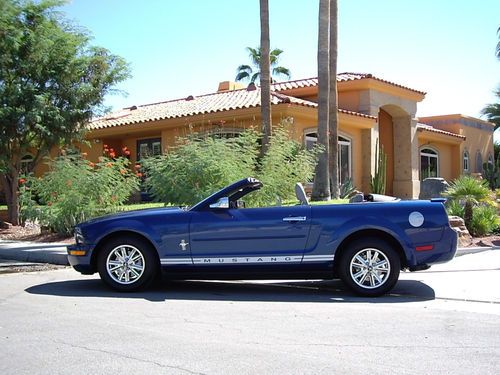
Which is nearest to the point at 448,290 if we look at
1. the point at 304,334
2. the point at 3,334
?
the point at 304,334

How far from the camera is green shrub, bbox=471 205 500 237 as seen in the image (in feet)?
45.4

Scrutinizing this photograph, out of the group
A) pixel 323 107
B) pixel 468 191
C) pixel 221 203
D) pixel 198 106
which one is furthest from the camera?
pixel 198 106

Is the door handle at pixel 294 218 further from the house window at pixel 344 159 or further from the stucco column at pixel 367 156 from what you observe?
the stucco column at pixel 367 156

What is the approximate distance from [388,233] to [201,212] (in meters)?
2.45

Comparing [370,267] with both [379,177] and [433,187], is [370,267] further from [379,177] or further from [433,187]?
[379,177]

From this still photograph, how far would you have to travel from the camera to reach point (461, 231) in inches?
506

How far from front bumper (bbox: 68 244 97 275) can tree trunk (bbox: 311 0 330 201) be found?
8.06 m

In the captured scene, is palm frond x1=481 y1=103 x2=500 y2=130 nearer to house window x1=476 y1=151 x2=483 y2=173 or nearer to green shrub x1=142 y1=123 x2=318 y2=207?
house window x1=476 y1=151 x2=483 y2=173

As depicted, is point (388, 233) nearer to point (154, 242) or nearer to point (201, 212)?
point (201, 212)

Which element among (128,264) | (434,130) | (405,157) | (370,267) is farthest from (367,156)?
(128,264)

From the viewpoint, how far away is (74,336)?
5695 millimetres

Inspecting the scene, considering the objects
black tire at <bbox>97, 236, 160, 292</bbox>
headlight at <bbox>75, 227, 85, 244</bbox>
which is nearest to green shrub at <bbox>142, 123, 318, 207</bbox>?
headlight at <bbox>75, 227, 85, 244</bbox>

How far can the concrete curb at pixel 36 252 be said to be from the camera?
37.6ft

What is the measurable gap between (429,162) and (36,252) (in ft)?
74.0
